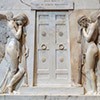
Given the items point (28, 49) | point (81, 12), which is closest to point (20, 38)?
point (28, 49)

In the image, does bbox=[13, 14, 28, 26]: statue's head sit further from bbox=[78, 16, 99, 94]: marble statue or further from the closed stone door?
bbox=[78, 16, 99, 94]: marble statue

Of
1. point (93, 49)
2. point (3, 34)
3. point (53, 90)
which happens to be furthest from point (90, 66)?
point (3, 34)

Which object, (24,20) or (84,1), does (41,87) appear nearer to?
(24,20)

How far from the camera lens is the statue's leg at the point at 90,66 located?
3.78m

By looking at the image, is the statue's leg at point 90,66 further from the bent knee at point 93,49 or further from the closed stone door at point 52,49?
the closed stone door at point 52,49

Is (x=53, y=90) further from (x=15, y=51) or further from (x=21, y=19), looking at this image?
(x=21, y=19)

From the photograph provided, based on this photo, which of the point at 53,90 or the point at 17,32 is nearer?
the point at 53,90

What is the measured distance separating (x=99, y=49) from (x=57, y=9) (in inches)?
27.3

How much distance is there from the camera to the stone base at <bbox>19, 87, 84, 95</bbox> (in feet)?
12.2

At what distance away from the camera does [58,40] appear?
3955 mm

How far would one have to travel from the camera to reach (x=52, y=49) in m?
3.92

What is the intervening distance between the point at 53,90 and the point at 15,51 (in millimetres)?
630

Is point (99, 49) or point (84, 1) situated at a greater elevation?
point (84, 1)

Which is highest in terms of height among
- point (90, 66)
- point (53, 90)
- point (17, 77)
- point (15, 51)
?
point (15, 51)
